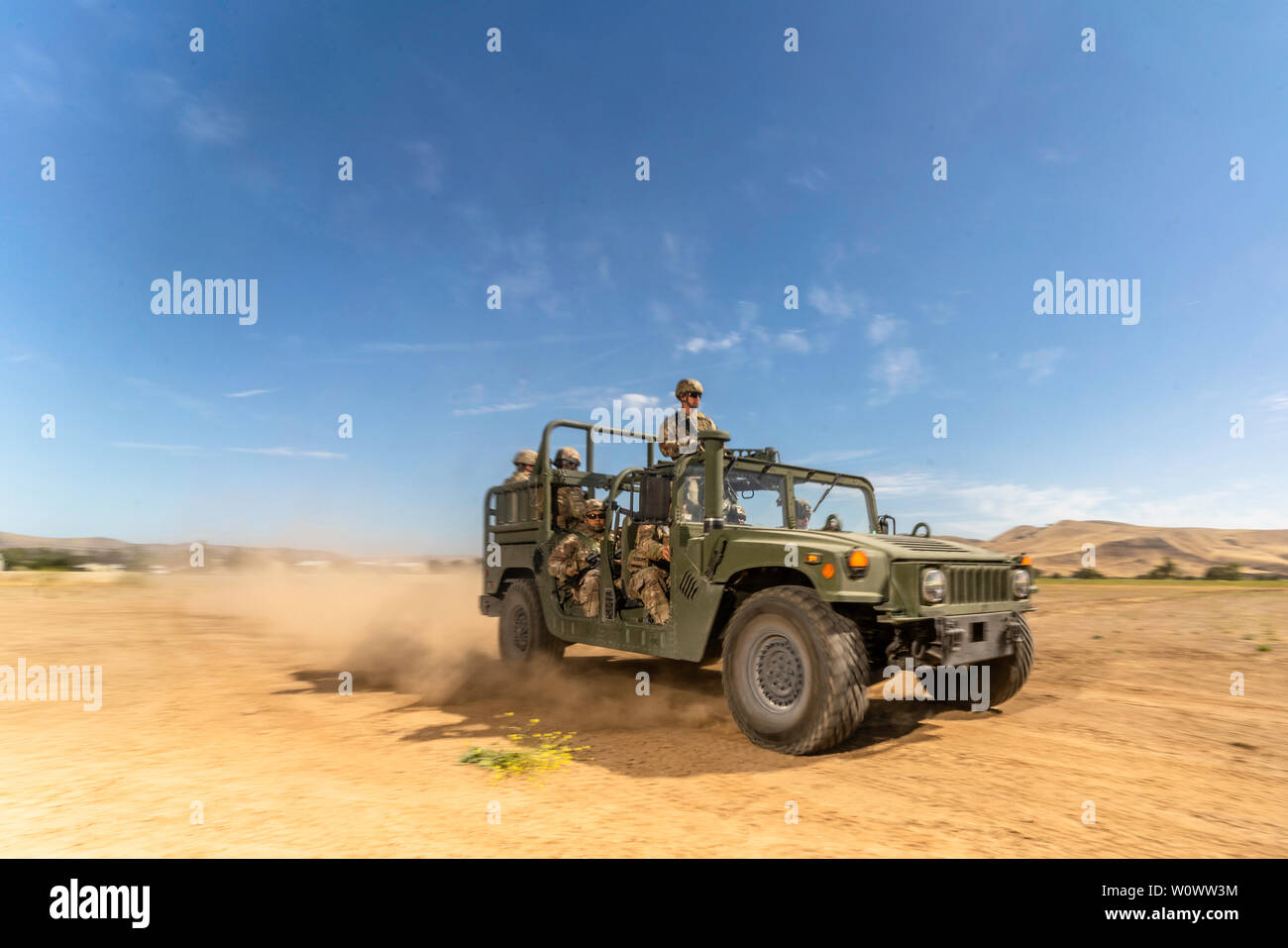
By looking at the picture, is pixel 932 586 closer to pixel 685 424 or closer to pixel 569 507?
pixel 685 424

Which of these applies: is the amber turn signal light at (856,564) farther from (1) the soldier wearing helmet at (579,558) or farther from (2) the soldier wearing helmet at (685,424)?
(1) the soldier wearing helmet at (579,558)

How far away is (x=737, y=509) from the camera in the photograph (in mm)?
6453

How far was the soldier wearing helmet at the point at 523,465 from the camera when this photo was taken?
9.69 metres

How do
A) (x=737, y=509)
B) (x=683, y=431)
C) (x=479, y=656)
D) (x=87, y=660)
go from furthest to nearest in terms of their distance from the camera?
1. (x=87, y=660)
2. (x=479, y=656)
3. (x=683, y=431)
4. (x=737, y=509)

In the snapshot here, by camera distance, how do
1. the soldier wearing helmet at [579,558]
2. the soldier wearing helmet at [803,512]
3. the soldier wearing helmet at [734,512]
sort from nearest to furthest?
1. the soldier wearing helmet at [734,512]
2. the soldier wearing helmet at [803,512]
3. the soldier wearing helmet at [579,558]

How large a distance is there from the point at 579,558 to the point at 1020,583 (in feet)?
15.1

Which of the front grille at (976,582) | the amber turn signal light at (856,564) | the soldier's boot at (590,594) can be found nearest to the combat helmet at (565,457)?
the soldier's boot at (590,594)

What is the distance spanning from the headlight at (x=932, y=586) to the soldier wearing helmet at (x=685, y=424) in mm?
2335

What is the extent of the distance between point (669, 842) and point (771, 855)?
524 millimetres

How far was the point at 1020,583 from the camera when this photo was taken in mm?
6168

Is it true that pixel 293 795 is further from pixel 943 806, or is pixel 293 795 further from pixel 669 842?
pixel 943 806

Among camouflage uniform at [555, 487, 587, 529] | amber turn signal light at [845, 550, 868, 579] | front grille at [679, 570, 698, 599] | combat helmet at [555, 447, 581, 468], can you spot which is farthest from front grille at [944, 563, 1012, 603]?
combat helmet at [555, 447, 581, 468]

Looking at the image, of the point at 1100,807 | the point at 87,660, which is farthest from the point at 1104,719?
the point at 87,660

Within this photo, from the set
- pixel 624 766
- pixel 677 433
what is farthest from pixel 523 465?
pixel 624 766
